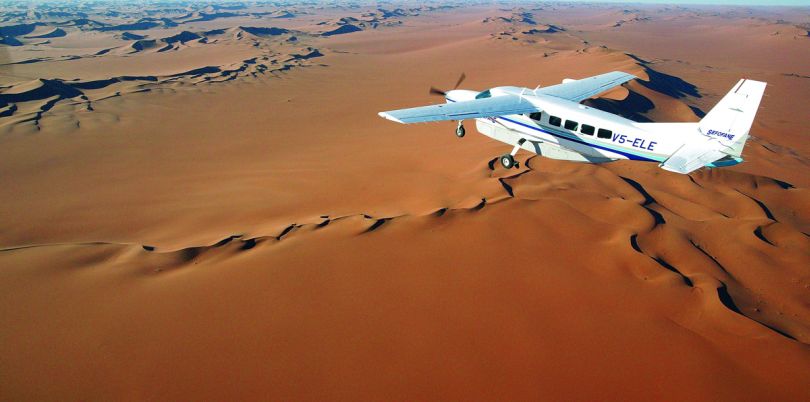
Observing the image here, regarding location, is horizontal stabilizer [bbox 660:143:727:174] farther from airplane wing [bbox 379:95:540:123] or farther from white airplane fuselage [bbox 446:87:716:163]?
airplane wing [bbox 379:95:540:123]

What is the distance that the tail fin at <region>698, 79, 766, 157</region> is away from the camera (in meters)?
11.0

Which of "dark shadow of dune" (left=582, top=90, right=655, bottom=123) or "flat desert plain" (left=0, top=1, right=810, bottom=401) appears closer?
"flat desert plain" (left=0, top=1, right=810, bottom=401)

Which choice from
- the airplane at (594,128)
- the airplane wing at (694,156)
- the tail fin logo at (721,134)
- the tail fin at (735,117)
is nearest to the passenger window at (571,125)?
the airplane at (594,128)

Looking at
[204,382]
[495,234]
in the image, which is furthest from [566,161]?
[204,382]

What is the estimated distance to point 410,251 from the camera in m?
8.57

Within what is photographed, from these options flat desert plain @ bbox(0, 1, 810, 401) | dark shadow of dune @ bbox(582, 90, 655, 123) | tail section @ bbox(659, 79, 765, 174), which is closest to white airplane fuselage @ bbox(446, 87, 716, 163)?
tail section @ bbox(659, 79, 765, 174)

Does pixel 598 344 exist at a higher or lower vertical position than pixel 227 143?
higher

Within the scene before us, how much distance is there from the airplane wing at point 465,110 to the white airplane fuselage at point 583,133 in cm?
64

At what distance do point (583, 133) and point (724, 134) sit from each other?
13.2 feet

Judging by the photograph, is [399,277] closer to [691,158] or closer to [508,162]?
[508,162]

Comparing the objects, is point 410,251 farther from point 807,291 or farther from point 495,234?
point 807,291

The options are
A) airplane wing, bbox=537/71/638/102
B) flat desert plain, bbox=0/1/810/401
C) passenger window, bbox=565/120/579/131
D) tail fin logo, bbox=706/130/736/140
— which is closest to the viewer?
flat desert plain, bbox=0/1/810/401

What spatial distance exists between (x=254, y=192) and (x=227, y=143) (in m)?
10.3

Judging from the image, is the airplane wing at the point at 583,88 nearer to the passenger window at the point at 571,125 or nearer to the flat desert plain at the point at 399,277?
the passenger window at the point at 571,125
